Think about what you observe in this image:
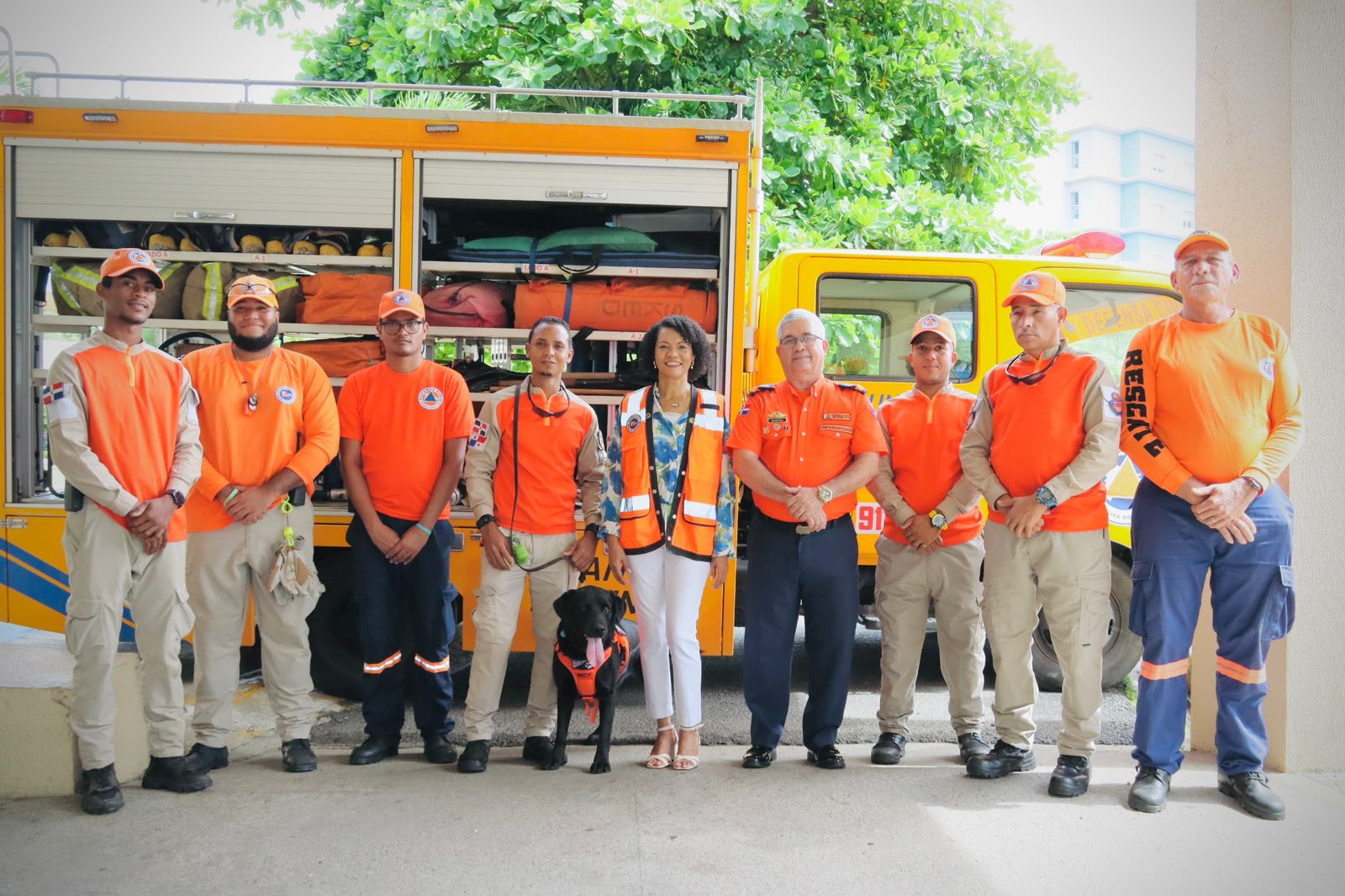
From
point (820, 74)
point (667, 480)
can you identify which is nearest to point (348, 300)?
point (667, 480)

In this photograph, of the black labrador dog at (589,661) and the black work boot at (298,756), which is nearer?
the black labrador dog at (589,661)

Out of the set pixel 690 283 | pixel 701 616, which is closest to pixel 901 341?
pixel 690 283

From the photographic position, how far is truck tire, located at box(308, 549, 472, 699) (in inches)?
208

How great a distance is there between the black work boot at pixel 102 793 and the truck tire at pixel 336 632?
157 cm

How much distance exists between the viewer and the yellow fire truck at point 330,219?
503 centimetres

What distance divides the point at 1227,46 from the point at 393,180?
3995 millimetres

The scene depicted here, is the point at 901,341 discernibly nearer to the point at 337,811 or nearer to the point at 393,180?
the point at 393,180

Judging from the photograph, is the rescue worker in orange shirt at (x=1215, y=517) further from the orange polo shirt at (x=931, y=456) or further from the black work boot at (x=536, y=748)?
the black work boot at (x=536, y=748)

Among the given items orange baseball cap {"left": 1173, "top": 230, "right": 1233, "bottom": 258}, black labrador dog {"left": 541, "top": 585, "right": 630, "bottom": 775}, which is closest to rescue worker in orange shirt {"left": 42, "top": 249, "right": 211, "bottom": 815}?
black labrador dog {"left": 541, "top": 585, "right": 630, "bottom": 775}

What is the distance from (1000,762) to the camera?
13.8 feet

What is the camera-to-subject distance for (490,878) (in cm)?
320

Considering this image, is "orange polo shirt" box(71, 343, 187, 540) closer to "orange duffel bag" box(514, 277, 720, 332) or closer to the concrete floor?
the concrete floor

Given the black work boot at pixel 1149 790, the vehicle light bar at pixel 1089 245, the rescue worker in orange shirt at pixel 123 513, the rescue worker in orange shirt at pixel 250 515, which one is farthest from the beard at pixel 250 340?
the vehicle light bar at pixel 1089 245

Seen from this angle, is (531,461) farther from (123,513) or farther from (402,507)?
(123,513)
